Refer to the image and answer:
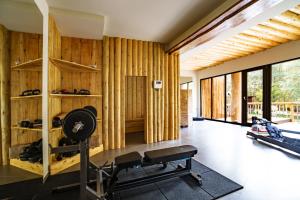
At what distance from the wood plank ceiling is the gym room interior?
0.15 feet

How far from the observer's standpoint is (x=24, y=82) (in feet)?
9.88

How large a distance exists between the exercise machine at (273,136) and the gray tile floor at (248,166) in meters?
0.20

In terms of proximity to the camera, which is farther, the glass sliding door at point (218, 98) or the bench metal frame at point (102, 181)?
the glass sliding door at point (218, 98)

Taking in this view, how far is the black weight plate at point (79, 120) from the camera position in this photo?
185cm

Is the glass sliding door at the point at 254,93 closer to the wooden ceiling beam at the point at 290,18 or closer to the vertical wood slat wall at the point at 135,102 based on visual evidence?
the wooden ceiling beam at the point at 290,18

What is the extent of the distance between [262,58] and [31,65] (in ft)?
25.2

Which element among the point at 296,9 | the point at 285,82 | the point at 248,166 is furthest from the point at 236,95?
the point at 248,166

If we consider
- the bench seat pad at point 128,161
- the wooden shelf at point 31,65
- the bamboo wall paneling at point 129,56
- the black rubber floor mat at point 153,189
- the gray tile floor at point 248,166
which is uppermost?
the bamboo wall paneling at point 129,56

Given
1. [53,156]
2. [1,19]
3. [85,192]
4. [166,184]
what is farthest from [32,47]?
[166,184]

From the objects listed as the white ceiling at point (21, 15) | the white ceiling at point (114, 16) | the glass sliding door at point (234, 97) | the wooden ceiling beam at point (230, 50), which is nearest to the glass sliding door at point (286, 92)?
the wooden ceiling beam at point (230, 50)

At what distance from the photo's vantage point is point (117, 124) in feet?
14.3

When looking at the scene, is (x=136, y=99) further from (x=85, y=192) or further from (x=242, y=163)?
(x=85, y=192)

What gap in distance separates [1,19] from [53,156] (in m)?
2.56

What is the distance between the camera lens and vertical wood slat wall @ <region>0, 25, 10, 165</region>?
8.77 feet
